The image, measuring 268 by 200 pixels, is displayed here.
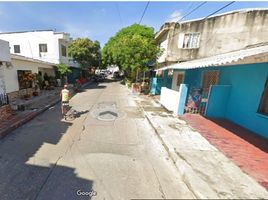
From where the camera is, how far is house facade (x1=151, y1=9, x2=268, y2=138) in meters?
5.97

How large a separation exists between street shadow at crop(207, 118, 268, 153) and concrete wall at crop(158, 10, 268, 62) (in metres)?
8.04

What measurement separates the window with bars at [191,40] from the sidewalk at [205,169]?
9.84 m

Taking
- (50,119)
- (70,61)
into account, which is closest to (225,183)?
(50,119)

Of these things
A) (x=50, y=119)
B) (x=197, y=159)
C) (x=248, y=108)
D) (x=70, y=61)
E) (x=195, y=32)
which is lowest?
(x=50, y=119)

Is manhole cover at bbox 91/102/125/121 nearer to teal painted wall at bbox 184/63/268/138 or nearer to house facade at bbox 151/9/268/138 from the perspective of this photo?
house facade at bbox 151/9/268/138

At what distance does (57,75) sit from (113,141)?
18703 millimetres

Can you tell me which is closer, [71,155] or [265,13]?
[71,155]

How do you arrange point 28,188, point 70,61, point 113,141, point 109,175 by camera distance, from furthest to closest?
point 70,61 < point 113,141 < point 109,175 < point 28,188

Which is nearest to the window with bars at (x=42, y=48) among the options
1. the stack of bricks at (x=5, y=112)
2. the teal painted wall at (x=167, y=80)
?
the stack of bricks at (x=5, y=112)

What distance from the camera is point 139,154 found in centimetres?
469

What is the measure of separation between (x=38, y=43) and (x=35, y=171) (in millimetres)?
20605

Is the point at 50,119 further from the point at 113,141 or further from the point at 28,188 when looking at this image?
the point at 28,188

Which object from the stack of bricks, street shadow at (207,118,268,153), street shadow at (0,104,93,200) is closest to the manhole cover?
street shadow at (0,104,93,200)

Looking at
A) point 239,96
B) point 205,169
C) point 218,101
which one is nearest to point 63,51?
point 218,101
